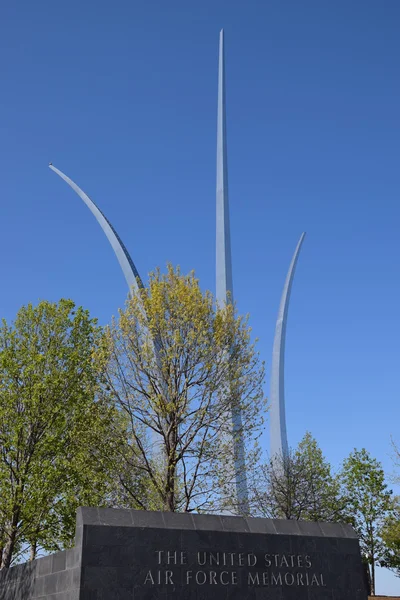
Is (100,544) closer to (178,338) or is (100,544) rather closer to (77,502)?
(178,338)

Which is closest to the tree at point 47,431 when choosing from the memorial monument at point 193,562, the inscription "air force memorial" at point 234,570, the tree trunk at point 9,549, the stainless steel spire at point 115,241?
the tree trunk at point 9,549

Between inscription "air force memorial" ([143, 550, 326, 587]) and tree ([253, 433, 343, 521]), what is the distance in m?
25.8

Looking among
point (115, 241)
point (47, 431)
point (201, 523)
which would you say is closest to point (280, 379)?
point (115, 241)

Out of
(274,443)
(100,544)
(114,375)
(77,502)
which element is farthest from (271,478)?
(100,544)

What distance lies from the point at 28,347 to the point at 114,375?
20.9 feet

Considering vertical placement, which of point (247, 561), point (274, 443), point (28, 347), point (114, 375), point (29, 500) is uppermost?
point (274, 443)

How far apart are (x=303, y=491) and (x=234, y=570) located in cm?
2998

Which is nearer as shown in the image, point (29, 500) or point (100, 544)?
point (100, 544)

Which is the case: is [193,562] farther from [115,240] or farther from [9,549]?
[115,240]

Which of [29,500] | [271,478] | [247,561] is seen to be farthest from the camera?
[271,478]

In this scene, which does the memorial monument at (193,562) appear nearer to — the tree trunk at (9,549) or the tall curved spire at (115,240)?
the tree trunk at (9,549)

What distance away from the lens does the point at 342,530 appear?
18.1 metres

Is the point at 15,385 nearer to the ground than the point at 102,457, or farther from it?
farther from it

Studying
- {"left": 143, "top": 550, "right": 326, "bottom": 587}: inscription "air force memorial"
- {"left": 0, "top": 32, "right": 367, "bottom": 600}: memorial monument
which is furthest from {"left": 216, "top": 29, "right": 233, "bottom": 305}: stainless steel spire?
{"left": 143, "top": 550, "right": 326, "bottom": 587}: inscription "air force memorial"
